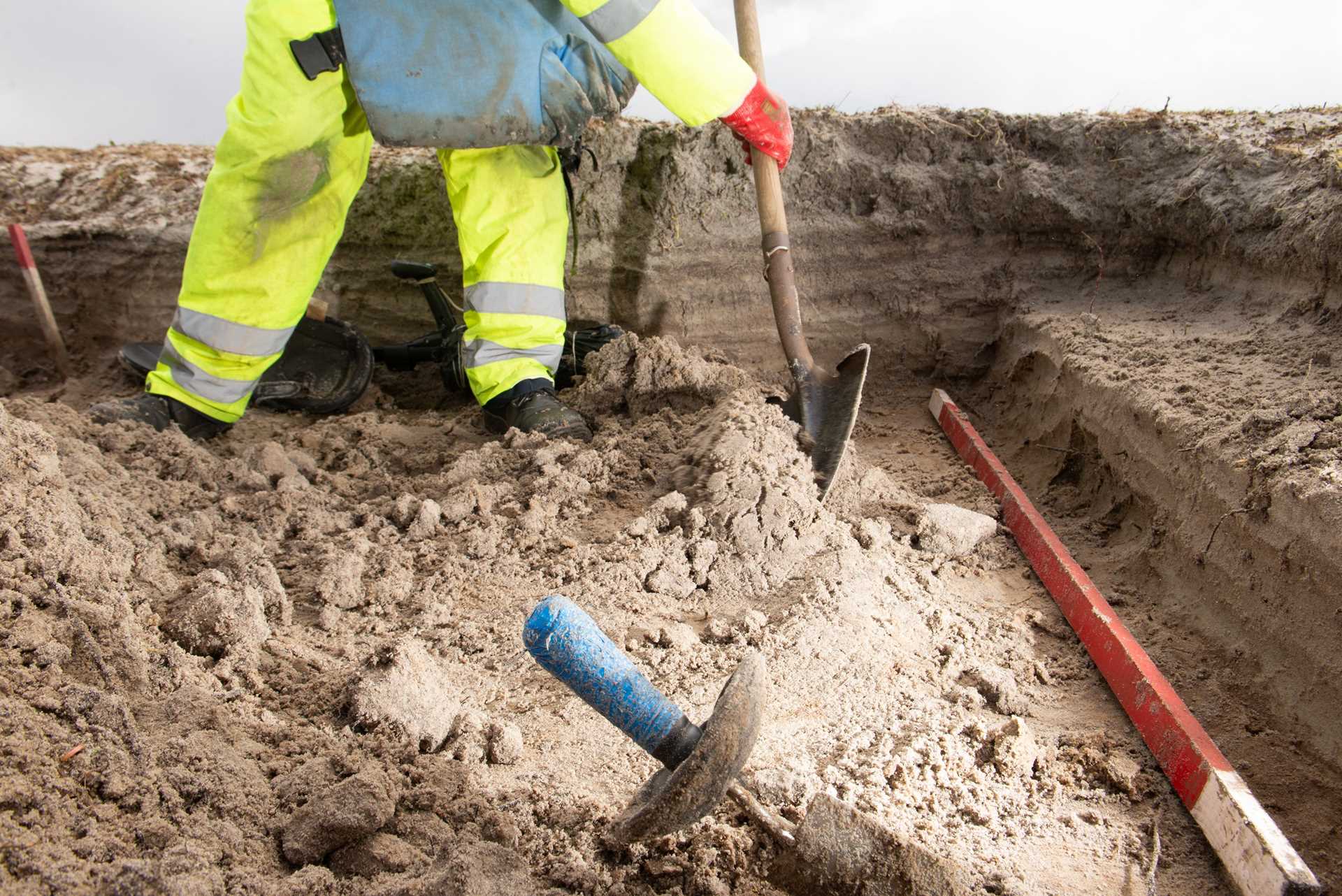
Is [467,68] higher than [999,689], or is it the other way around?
[467,68]

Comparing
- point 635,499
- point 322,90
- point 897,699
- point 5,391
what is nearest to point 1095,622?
point 897,699

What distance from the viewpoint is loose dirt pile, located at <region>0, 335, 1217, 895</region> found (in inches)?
51.6

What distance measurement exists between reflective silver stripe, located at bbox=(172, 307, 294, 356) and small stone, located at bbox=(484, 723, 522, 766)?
71.1 inches

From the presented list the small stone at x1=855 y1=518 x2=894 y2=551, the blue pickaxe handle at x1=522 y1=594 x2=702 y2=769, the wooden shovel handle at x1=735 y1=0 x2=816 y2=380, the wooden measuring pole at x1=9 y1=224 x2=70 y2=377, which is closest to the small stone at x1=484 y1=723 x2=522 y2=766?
the blue pickaxe handle at x1=522 y1=594 x2=702 y2=769

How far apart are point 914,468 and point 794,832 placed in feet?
6.33

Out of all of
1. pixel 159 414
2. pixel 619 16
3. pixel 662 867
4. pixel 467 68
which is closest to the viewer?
pixel 662 867

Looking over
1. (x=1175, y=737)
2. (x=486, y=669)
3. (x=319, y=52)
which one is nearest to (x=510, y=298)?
(x=319, y=52)

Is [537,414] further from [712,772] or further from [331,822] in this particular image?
[712,772]

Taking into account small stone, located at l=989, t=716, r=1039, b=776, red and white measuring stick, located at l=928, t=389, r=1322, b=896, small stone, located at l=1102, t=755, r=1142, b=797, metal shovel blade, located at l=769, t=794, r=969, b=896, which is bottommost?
metal shovel blade, located at l=769, t=794, r=969, b=896

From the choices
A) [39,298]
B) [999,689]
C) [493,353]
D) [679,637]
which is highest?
[999,689]

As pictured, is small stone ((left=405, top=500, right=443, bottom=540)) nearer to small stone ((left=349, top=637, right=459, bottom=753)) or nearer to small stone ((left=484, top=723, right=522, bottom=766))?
small stone ((left=349, top=637, right=459, bottom=753))

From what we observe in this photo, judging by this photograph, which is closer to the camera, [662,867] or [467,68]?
[662,867]

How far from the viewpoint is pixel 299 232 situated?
2.70 m

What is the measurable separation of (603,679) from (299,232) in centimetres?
211
